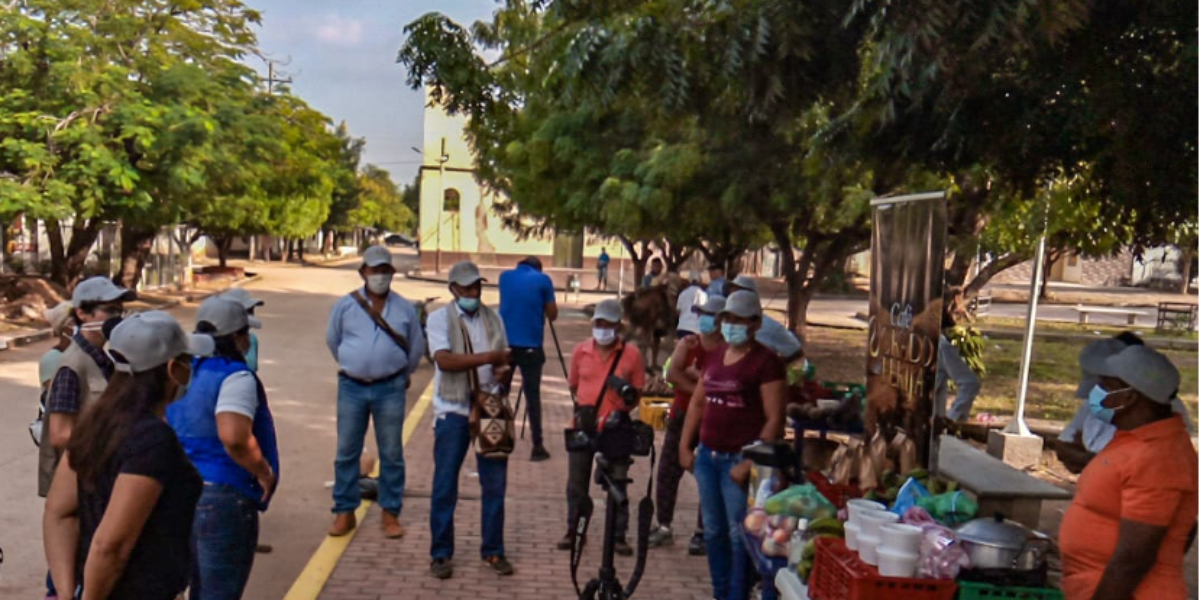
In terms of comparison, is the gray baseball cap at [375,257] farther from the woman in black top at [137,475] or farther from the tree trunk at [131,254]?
the tree trunk at [131,254]

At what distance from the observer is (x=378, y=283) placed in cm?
696

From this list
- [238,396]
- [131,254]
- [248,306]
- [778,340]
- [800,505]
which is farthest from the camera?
[131,254]

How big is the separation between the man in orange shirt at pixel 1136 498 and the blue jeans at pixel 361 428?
4453 mm

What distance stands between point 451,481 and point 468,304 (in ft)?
3.60

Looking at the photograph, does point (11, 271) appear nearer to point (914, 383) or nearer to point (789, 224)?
point (789, 224)

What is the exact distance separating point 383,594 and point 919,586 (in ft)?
11.1

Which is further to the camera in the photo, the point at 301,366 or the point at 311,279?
the point at 311,279

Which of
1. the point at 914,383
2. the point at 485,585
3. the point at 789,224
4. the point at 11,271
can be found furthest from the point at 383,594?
the point at 11,271

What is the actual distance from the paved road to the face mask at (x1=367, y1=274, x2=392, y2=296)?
5.98ft

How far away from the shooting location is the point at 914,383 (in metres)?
5.98

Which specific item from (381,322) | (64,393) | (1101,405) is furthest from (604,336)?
(1101,405)

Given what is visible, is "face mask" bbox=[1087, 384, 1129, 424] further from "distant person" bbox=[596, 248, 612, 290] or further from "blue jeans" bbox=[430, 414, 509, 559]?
"distant person" bbox=[596, 248, 612, 290]

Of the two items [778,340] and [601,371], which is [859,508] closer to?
[601,371]

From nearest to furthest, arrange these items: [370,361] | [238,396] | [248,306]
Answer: [238,396]
[248,306]
[370,361]
